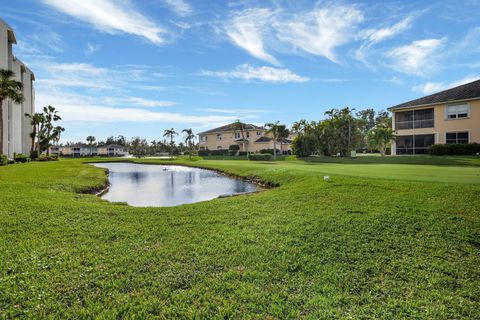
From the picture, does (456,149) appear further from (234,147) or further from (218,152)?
(218,152)

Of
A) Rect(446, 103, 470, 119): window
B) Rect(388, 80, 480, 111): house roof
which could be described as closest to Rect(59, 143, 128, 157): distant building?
Rect(388, 80, 480, 111): house roof

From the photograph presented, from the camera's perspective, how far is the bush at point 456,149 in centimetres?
2674

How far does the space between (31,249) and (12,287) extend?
5.02ft

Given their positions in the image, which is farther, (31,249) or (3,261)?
(31,249)

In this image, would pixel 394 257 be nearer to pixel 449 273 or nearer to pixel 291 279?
pixel 449 273

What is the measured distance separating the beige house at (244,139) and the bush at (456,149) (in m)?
31.5

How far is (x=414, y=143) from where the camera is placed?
3444 centimetres

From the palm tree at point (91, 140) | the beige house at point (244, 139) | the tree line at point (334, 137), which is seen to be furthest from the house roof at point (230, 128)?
the palm tree at point (91, 140)

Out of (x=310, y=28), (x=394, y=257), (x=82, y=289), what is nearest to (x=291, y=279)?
(x=394, y=257)

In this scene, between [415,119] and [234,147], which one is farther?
[234,147]

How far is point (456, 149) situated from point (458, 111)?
5.71 meters

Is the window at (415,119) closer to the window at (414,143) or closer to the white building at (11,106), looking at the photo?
the window at (414,143)

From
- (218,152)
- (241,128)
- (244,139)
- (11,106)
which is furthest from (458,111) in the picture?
(11,106)

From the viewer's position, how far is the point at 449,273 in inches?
181
